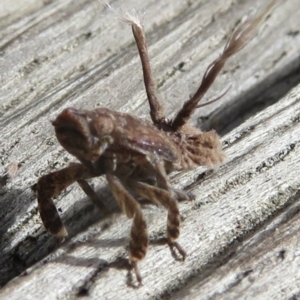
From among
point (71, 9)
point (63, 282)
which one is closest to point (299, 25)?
point (71, 9)

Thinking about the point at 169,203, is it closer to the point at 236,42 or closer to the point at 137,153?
the point at 137,153

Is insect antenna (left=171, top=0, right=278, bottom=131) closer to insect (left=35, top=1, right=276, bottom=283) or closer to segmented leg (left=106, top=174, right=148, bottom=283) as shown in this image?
insect (left=35, top=1, right=276, bottom=283)

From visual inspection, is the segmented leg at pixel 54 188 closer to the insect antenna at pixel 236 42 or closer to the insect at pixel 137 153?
the insect at pixel 137 153

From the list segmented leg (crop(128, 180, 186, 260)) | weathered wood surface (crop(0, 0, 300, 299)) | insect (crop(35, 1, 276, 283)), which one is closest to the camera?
weathered wood surface (crop(0, 0, 300, 299))

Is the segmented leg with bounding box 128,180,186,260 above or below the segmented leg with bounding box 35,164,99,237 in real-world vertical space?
below

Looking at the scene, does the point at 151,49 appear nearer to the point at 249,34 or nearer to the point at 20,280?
the point at 249,34

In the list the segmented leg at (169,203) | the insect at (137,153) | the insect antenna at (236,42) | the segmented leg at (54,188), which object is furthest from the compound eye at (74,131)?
the insect antenna at (236,42)

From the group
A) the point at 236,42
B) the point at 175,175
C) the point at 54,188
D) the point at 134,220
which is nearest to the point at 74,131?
the point at 54,188

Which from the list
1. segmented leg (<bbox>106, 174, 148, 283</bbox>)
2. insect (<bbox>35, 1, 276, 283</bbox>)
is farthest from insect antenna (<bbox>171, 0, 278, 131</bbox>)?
segmented leg (<bbox>106, 174, 148, 283</bbox>)
